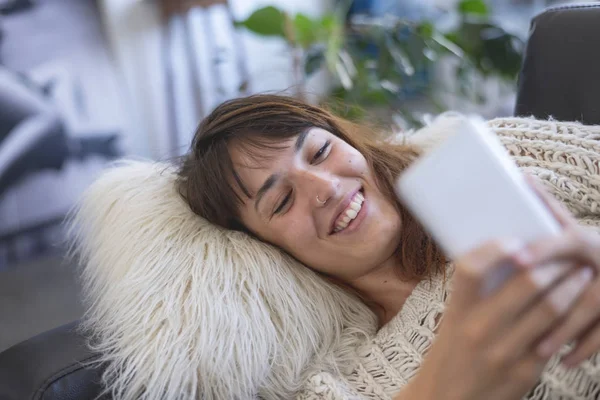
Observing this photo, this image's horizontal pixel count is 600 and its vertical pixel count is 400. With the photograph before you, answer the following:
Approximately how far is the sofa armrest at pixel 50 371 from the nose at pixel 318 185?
39 centimetres

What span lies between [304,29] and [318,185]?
1080 mm

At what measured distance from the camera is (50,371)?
74 centimetres

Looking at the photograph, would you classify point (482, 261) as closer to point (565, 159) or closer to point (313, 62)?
point (565, 159)

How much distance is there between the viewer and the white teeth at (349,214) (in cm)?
85

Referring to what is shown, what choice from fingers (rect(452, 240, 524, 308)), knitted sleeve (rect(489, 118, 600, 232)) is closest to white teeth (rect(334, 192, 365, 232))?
knitted sleeve (rect(489, 118, 600, 232))

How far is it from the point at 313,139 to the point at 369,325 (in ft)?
1.08

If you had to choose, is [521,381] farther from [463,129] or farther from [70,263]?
[70,263]

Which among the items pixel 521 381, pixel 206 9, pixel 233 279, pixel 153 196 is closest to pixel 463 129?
pixel 521 381

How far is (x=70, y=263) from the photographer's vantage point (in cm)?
117

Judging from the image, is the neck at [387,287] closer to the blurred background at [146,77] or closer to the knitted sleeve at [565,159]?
the knitted sleeve at [565,159]

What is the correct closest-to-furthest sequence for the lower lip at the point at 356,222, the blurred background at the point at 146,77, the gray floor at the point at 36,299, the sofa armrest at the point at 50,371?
the sofa armrest at the point at 50,371, the lower lip at the point at 356,222, the gray floor at the point at 36,299, the blurred background at the point at 146,77

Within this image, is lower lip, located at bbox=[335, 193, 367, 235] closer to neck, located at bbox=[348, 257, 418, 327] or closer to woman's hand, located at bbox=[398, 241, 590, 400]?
neck, located at bbox=[348, 257, 418, 327]

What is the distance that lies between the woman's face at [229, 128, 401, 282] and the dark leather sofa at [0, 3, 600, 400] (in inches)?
13.7

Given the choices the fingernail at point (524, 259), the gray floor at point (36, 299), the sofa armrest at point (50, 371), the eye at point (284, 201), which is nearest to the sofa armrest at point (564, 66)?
the eye at point (284, 201)
